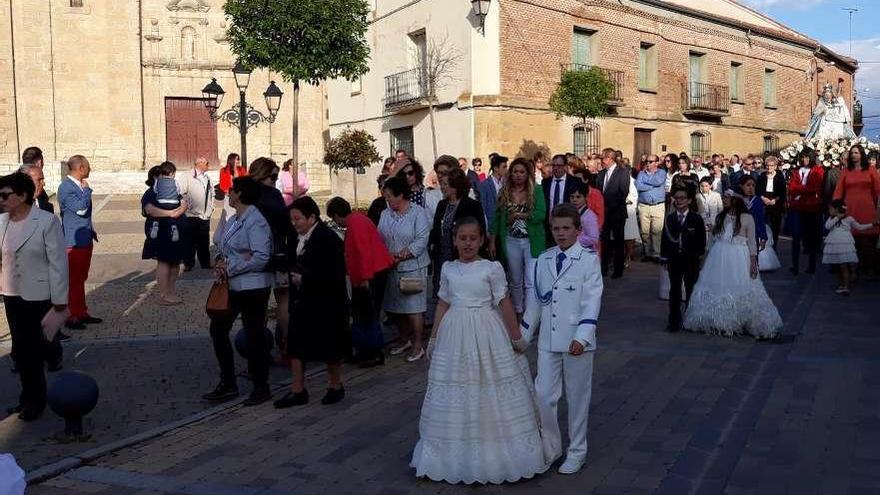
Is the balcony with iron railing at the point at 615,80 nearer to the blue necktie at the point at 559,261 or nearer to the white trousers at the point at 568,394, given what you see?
the blue necktie at the point at 559,261

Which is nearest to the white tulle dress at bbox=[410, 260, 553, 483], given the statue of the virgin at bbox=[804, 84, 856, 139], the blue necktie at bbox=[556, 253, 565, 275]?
the blue necktie at bbox=[556, 253, 565, 275]

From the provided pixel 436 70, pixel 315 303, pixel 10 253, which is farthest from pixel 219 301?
pixel 436 70

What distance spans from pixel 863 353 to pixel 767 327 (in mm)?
943

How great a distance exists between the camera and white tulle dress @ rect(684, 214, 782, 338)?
8.72 meters

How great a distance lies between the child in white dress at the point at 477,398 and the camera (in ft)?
15.7

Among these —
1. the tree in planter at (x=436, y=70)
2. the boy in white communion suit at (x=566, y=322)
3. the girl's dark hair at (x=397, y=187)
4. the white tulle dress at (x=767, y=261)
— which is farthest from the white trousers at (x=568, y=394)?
the tree in planter at (x=436, y=70)

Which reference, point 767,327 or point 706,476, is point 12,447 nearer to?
point 706,476

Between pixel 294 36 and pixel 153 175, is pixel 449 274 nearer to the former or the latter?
pixel 153 175

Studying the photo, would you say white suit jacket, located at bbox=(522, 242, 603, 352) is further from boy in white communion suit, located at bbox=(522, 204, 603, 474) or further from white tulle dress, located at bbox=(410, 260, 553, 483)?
white tulle dress, located at bbox=(410, 260, 553, 483)

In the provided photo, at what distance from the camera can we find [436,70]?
23438 mm

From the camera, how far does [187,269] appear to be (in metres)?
14.3

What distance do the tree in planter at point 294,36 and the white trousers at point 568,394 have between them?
7954 mm

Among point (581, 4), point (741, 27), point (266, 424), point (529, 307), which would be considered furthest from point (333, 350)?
point (741, 27)

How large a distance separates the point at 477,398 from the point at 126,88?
34.1m
